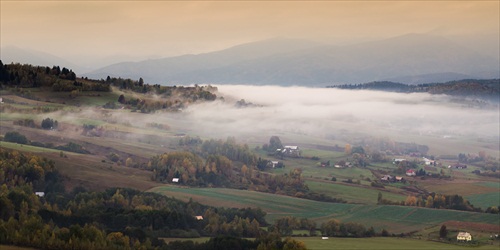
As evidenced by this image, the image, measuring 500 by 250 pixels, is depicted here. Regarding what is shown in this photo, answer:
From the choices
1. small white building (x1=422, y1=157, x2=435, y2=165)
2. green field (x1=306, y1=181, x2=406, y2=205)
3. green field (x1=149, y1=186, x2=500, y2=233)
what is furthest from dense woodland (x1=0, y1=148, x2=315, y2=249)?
small white building (x1=422, y1=157, x2=435, y2=165)

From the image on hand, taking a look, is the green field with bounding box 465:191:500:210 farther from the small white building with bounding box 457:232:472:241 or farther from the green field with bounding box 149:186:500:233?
the small white building with bounding box 457:232:472:241

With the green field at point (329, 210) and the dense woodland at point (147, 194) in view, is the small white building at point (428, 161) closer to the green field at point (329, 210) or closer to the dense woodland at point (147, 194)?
the dense woodland at point (147, 194)

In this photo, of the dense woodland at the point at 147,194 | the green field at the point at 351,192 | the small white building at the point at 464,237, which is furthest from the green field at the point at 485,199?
the small white building at the point at 464,237

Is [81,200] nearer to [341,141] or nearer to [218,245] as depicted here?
[218,245]

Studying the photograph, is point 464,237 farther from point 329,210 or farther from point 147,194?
point 147,194

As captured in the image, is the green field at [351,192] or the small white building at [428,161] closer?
the green field at [351,192]

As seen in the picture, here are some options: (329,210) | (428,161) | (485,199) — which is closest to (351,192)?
(329,210)

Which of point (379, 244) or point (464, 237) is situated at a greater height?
point (379, 244)

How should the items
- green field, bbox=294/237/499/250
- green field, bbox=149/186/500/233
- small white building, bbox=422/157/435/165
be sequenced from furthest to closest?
small white building, bbox=422/157/435/165
green field, bbox=149/186/500/233
green field, bbox=294/237/499/250

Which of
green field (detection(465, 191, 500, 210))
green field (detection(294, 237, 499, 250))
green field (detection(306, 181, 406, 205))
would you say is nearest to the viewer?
green field (detection(294, 237, 499, 250))
